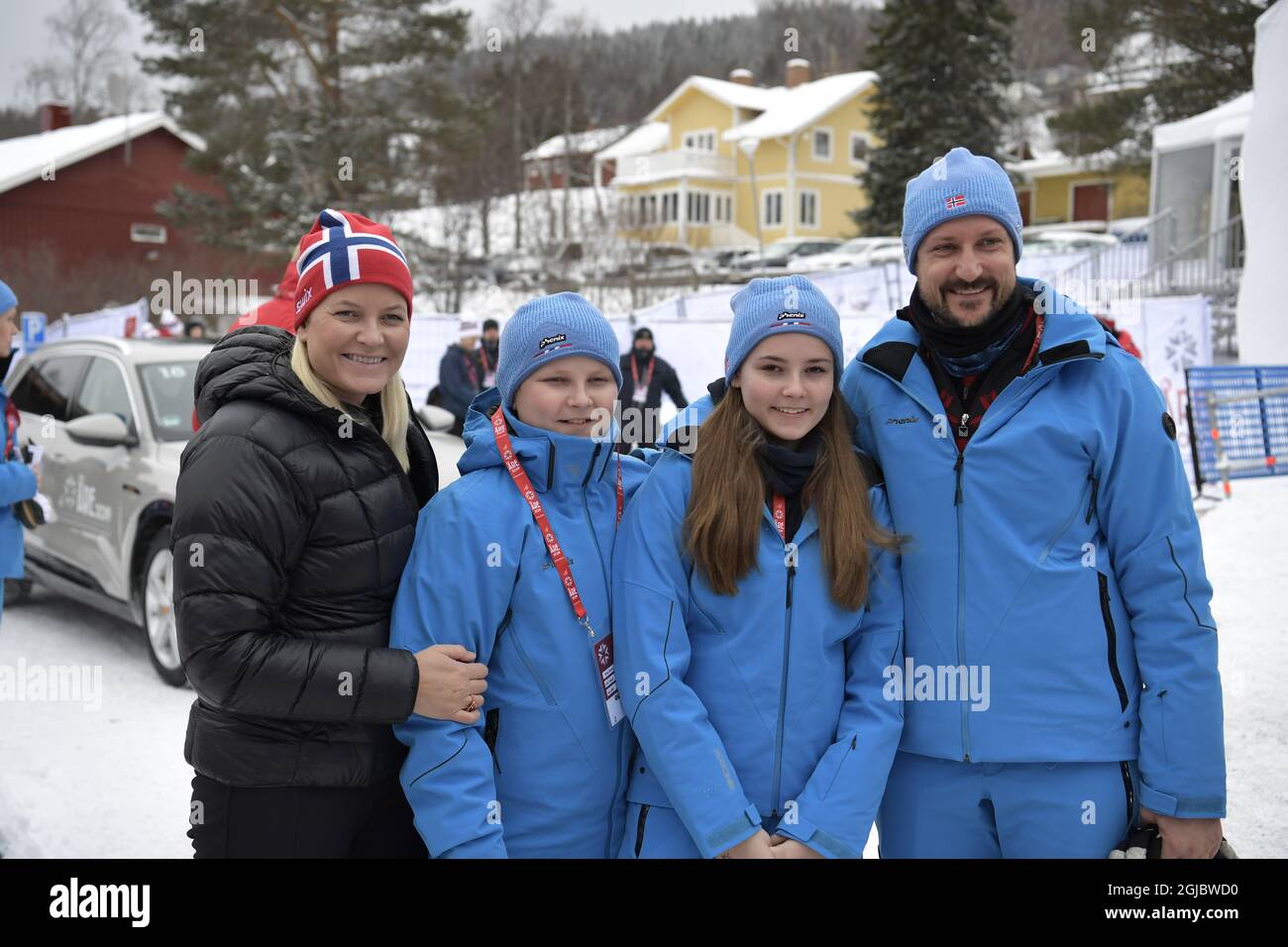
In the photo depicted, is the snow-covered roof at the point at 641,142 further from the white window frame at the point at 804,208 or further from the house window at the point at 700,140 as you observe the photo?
the white window frame at the point at 804,208

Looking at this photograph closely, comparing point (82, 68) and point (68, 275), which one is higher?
point (82, 68)

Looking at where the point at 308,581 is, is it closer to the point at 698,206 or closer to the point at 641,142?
the point at 698,206

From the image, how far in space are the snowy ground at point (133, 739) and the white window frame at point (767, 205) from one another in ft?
147

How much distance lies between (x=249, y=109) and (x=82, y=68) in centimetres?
1653

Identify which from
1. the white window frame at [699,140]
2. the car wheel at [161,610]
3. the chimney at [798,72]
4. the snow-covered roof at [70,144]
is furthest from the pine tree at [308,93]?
the chimney at [798,72]

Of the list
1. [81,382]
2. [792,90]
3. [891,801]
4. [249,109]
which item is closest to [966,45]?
[249,109]

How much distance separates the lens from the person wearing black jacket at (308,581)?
2.08 meters

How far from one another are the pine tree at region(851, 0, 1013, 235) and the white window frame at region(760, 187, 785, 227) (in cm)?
1767

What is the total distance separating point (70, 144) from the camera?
33.8m

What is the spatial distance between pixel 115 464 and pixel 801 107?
48.6 m
